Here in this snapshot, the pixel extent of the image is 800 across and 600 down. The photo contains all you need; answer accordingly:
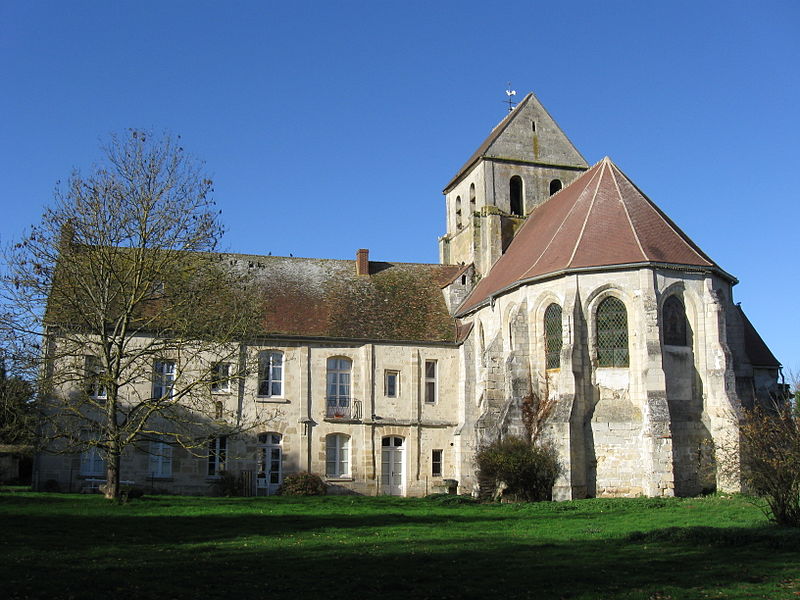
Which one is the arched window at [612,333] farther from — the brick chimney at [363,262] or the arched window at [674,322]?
the brick chimney at [363,262]

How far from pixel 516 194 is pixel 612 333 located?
1198 cm

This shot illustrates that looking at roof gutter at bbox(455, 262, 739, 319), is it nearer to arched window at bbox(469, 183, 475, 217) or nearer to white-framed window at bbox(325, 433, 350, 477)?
white-framed window at bbox(325, 433, 350, 477)

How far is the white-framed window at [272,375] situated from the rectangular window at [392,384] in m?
3.68

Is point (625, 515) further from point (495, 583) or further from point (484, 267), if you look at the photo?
point (484, 267)

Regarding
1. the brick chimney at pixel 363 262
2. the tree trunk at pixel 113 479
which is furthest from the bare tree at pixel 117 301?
the brick chimney at pixel 363 262

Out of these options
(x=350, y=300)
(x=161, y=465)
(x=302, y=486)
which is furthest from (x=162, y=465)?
(x=350, y=300)

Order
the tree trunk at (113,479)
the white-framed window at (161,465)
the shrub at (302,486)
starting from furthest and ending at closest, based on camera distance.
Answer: the white-framed window at (161,465) → the shrub at (302,486) → the tree trunk at (113,479)

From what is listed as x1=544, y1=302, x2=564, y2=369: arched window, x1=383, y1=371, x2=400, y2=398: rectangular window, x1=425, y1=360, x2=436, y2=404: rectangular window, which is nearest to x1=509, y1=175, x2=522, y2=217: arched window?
x1=425, y1=360, x2=436, y2=404: rectangular window

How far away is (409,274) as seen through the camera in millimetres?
34688

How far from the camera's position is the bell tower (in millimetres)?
34125

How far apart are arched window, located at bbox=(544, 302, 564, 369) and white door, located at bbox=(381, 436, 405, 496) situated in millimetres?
6859

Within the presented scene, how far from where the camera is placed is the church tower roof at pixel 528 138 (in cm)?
3556

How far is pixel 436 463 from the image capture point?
100 feet

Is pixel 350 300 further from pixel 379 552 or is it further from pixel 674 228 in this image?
pixel 379 552
